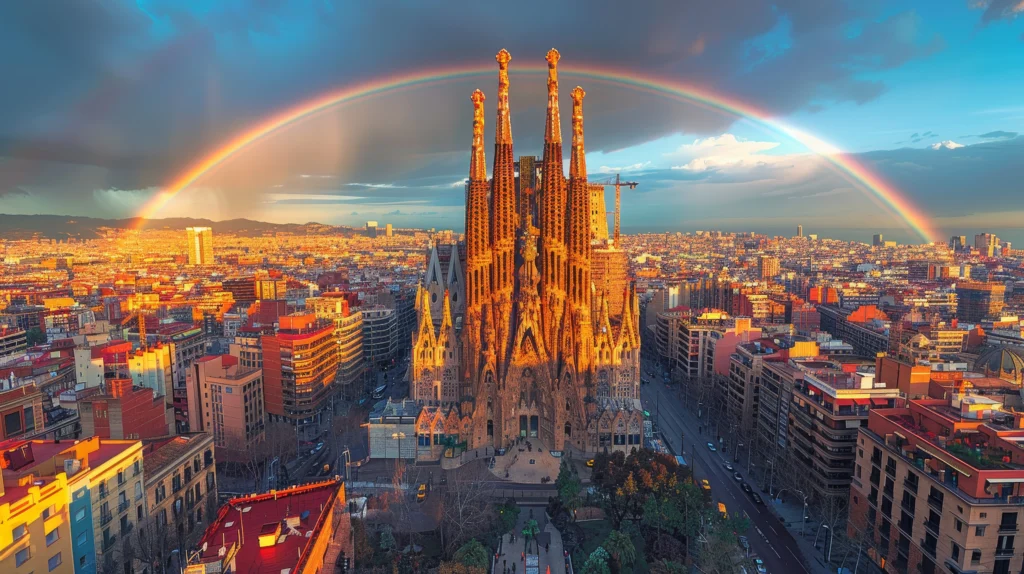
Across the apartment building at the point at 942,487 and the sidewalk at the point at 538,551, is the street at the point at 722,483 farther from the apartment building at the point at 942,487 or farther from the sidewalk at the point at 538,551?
the sidewalk at the point at 538,551

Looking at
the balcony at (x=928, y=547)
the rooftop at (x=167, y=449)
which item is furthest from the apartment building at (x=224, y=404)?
the balcony at (x=928, y=547)

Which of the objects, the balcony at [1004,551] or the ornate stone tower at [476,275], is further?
the ornate stone tower at [476,275]

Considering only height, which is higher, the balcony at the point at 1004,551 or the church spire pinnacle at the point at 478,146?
the church spire pinnacle at the point at 478,146

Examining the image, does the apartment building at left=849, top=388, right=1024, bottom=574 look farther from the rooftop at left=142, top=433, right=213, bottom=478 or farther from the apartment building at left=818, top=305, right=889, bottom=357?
the apartment building at left=818, top=305, right=889, bottom=357

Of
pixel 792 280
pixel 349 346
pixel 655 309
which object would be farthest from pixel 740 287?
pixel 349 346

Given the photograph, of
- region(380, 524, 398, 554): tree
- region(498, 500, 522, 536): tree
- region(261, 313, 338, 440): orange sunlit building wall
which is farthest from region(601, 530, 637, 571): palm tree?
region(261, 313, 338, 440): orange sunlit building wall

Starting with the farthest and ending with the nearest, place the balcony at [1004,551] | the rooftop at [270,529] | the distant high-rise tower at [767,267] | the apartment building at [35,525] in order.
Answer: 1. the distant high-rise tower at [767,267]
2. the balcony at [1004,551]
3. the rooftop at [270,529]
4. the apartment building at [35,525]
